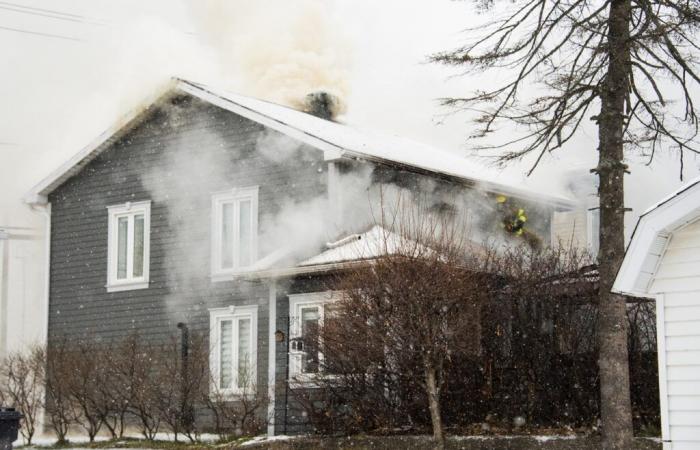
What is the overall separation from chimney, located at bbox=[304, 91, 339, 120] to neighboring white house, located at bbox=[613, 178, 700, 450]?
16585 mm

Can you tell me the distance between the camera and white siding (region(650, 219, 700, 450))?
1152 centimetres

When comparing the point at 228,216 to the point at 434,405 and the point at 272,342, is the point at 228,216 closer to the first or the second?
the point at 272,342

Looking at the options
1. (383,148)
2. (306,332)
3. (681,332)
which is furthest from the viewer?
(383,148)

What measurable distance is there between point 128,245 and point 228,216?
2.72 metres

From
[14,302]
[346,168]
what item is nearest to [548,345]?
[346,168]

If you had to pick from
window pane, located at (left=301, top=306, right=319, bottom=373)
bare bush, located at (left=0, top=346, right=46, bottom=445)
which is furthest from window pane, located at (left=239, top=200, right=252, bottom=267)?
bare bush, located at (left=0, top=346, right=46, bottom=445)

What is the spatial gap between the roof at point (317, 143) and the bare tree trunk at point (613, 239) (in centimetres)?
660

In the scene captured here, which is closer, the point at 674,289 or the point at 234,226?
the point at 674,289

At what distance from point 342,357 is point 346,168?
209 inches

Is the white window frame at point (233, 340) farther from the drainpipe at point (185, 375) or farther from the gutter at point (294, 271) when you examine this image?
the gutter at point (294, 271)

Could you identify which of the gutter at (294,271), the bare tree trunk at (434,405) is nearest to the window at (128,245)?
the gutter at (294,271)

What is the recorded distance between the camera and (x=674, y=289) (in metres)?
11.8

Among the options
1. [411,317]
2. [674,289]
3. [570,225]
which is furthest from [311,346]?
[570,225]

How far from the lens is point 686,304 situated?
11.7 metres
